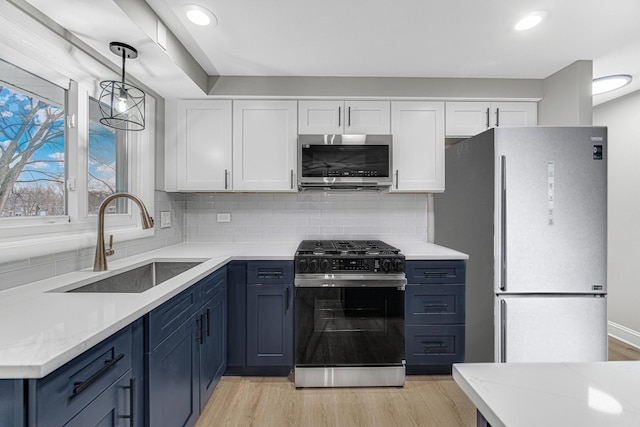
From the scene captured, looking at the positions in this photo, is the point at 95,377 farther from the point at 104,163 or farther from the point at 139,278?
the point at 104,163

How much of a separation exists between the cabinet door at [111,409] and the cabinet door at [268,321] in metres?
1.15

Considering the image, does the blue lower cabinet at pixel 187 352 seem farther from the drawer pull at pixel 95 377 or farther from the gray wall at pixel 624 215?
the gray wall at pixel 624 215

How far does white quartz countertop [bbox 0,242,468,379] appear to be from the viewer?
0.81 m

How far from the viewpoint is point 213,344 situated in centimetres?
203

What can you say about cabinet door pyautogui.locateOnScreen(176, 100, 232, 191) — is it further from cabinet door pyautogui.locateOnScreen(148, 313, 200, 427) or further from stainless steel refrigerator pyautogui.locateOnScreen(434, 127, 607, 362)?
stainless steel refrigerator pyautogui.locateOnScreen(434, 127, 607, 362)

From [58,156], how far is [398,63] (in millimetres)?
2237

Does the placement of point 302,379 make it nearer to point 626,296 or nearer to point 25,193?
point 25,193

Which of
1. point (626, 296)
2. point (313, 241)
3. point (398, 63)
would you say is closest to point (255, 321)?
point (313, 241)

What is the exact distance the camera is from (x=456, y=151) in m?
2.61

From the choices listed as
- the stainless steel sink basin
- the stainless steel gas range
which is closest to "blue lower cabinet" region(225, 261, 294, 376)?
the stainless steel gas range

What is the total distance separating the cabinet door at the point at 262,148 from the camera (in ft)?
8.83

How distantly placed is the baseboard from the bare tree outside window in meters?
4.53

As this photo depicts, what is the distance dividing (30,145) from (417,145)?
249 cm

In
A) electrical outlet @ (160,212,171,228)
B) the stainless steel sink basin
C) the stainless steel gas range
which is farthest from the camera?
electrical outlet @ (160,212,171,228)
